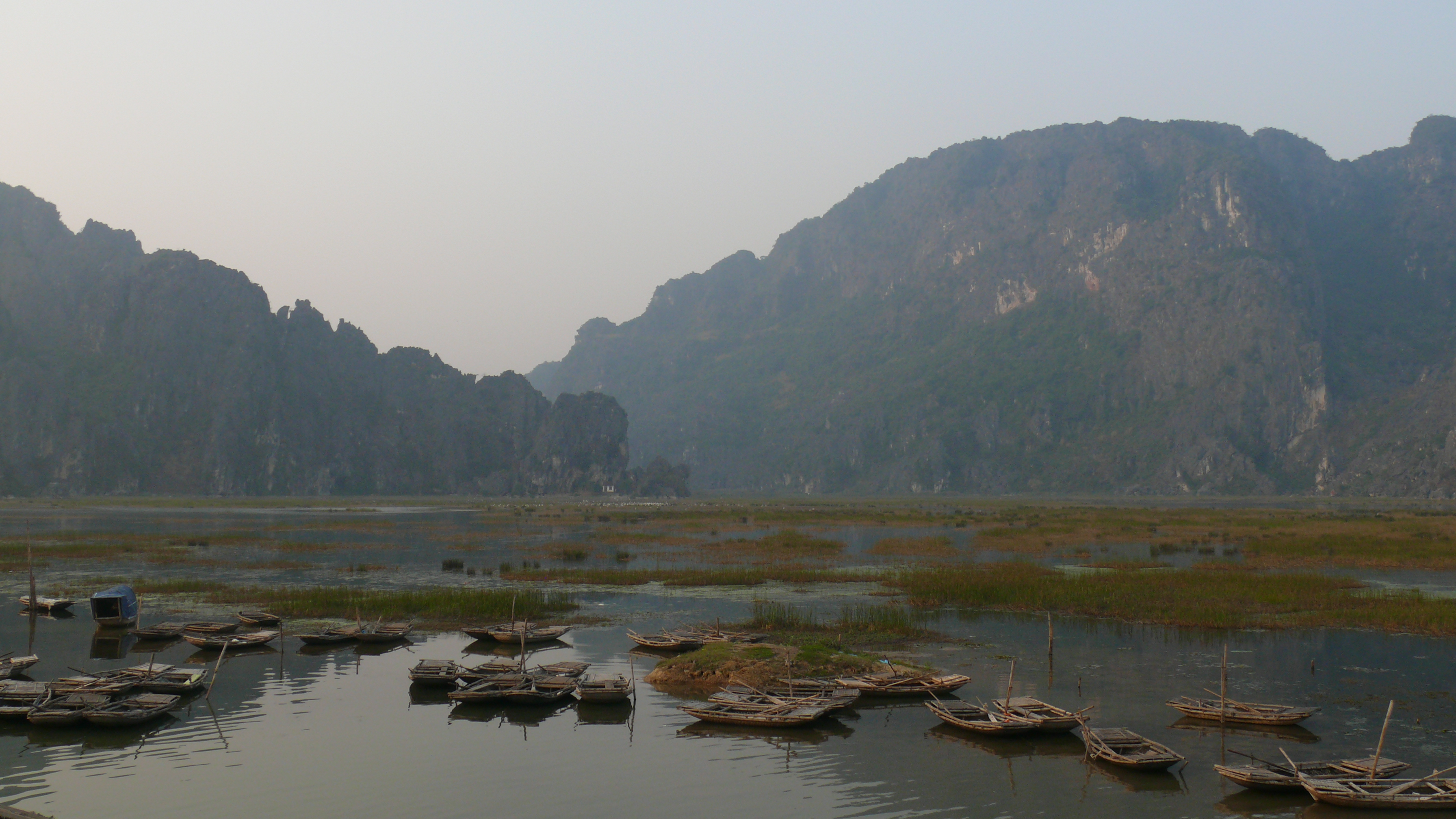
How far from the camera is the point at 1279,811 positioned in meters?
17.4

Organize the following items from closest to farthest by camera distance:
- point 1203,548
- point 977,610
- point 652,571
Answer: point 977,610 → point 652,571 → point 1203,548

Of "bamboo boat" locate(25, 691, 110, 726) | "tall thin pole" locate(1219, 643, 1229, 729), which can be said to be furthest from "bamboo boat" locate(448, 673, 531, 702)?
"tall thin pole" locate(1219, 643, 1229, 729)

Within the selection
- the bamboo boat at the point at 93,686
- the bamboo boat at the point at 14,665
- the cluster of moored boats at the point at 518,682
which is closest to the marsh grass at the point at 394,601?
the cluster of moored boats at the point at 518,682

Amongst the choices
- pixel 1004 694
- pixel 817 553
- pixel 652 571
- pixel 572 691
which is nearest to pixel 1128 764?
pixel 1004 694

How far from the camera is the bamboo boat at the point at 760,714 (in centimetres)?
2236

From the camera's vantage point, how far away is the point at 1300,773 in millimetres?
17938

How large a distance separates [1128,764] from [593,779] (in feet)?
33.8

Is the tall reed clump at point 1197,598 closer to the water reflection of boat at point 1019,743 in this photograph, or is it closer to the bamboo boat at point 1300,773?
the water reflection of boat at point 1019,743

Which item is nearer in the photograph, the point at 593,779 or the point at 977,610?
the point at 593,779

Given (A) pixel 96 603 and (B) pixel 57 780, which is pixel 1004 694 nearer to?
(B) pixel 57 780

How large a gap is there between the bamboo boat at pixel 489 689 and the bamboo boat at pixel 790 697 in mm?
4878

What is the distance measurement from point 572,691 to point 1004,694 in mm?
11096

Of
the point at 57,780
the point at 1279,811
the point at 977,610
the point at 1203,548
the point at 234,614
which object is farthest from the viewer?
the point at 1203,548

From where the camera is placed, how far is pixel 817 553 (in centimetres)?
6631
